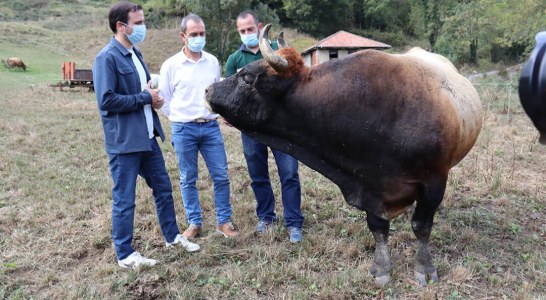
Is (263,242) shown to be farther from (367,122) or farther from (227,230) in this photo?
(367,122)

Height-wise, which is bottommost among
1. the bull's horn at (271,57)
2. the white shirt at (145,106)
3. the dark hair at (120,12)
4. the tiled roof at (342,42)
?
the tiled roof at (342,42)

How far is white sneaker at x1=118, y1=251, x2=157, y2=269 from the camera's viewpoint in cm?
420

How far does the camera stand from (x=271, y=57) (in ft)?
11.7

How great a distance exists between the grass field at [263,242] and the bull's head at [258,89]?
1.42 metres

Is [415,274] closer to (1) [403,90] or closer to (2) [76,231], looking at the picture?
(1) [403,90]

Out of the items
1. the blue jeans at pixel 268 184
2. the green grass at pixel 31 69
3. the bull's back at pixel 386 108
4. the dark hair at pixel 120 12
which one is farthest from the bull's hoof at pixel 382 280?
the green grass at pixel 31 69

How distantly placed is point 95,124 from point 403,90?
9.80 metres

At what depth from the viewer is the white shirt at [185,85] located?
4797 millimetres

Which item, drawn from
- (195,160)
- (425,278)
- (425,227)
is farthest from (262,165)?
(425,278)

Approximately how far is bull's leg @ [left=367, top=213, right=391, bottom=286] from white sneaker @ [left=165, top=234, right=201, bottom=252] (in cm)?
180

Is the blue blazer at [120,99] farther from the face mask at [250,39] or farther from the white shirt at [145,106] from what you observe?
the face mask at [250,39]

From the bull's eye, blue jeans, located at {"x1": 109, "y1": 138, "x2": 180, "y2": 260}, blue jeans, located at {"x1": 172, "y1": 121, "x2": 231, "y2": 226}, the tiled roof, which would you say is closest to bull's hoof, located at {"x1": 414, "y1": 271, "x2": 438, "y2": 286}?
blue jeans, located at {"x1": 172, "y1": 121, "x2": 231, "y2": 226}

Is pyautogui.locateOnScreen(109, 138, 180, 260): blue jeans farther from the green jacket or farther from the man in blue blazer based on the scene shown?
the green jacket

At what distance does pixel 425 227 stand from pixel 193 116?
8.55ft
